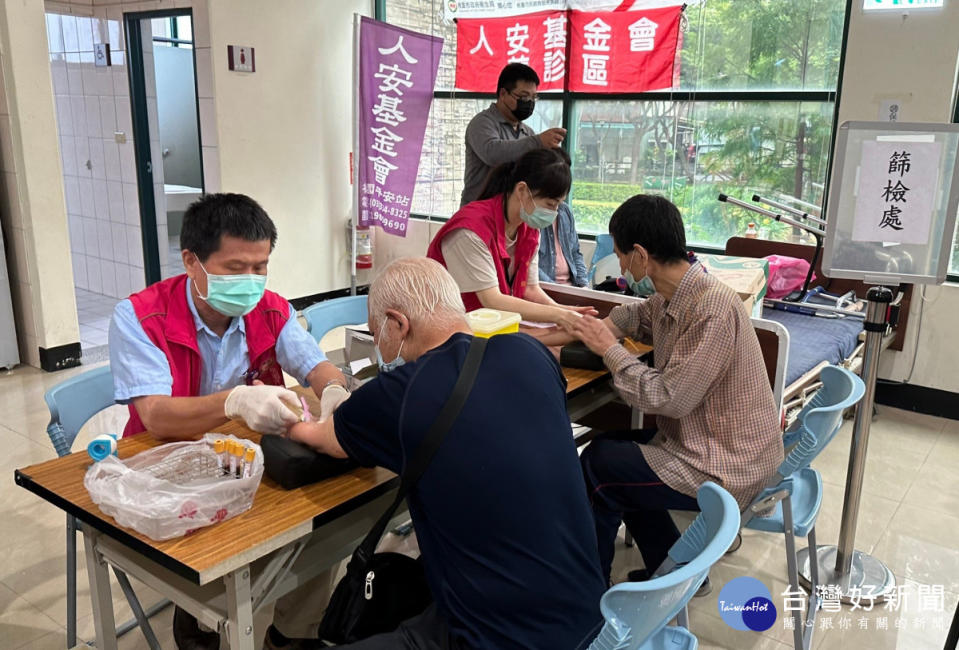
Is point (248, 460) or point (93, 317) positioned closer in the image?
point (248, 460)

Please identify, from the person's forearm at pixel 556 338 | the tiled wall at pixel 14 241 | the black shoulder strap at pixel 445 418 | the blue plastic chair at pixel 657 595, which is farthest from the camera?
the tiled wall at pixel 14 241

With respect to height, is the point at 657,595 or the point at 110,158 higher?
the point at 110,158

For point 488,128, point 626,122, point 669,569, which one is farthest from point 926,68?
point 669,569

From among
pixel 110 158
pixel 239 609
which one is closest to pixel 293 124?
pixel 110 158

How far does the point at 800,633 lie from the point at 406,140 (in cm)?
427

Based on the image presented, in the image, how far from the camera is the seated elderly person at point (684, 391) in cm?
185

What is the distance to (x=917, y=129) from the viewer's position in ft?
6.81

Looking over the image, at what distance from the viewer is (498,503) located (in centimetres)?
120

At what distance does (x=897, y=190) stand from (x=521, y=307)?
113 centimetres

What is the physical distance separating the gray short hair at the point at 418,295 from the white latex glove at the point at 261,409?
11.9 inches

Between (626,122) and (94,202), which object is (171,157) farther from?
(626,122)

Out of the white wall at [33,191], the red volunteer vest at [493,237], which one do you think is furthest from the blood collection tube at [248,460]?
the white wall at [33,191]

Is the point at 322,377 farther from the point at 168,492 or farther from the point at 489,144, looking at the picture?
the point at 489,144

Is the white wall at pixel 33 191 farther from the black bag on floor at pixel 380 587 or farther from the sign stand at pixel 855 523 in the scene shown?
the sign stand at pixel 855 523
